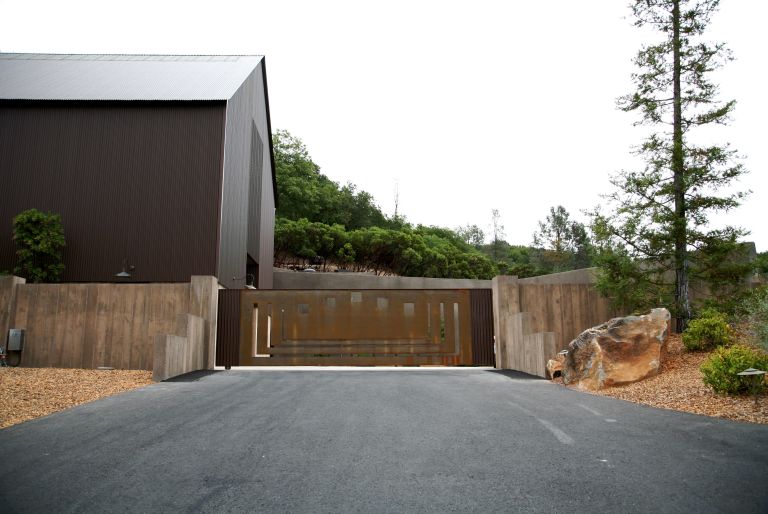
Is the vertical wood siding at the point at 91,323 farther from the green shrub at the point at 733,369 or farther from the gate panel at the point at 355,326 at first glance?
the green shrub at the point at 733,369

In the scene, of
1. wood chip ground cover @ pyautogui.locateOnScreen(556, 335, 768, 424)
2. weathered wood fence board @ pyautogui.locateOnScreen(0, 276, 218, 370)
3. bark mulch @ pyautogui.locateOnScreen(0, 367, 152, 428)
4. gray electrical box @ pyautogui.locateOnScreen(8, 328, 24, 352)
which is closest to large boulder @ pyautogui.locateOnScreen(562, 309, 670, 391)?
wood chip ground cover @ pyautogui.locateOnScreen(556, 335, 768, 424)

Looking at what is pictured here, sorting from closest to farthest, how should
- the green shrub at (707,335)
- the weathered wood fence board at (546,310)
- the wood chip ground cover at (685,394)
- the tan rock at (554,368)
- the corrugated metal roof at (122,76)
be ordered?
the wood chip ground cover at (685,394), the green shrub at (707,335), the tan rock at (554,368), the weathered wood fence board at (546,310), the corrugated metal roof at (122,76)

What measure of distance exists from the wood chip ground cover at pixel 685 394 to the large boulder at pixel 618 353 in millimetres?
204

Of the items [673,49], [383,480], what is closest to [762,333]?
[383,480]

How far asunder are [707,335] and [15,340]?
46.7 feet

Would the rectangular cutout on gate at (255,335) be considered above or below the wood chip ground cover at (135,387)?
above

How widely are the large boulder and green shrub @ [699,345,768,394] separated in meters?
1.82

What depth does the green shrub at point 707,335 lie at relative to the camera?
9.35 meters

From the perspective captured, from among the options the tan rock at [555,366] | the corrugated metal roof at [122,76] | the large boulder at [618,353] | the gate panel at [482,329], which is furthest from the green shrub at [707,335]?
the corrugated metal roof at [122,76]

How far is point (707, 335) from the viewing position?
30.8 feet

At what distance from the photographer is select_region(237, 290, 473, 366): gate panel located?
12391mm

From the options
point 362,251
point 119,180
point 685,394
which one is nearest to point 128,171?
point 119,180

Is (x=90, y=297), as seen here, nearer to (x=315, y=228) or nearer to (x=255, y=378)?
(x=255, y=378)

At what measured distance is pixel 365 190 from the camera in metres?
47.1
